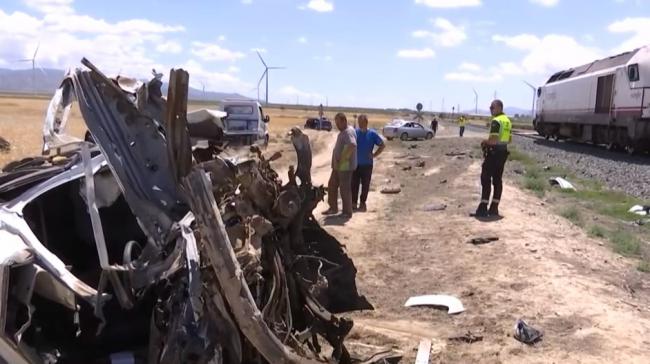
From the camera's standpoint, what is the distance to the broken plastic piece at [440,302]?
231 inches

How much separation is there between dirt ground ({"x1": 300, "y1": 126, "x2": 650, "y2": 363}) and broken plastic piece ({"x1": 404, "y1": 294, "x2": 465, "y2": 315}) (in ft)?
0.24

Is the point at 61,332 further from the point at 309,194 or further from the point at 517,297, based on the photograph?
the point at 517,297

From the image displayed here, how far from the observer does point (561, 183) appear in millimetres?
14773

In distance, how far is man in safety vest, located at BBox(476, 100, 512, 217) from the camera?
9.34m

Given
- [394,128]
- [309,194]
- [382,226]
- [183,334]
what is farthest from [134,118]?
[394,128]

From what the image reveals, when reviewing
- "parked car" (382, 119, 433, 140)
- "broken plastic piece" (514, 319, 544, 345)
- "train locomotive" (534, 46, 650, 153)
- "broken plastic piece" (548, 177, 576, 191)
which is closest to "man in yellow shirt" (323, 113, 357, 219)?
"broken plastic piece" (514, 319, 544, 345)

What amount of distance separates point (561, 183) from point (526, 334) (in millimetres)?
10424

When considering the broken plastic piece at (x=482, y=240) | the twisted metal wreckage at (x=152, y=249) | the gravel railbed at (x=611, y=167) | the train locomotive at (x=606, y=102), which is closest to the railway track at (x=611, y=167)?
the gravel railbed at (x=611, y=167)

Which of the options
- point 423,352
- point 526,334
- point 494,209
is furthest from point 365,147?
point 423,352

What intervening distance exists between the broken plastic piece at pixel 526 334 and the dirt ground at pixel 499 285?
6 cm

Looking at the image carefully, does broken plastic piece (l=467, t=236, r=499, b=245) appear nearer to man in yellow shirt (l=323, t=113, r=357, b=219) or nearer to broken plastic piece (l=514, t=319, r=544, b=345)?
man in yellow shirt (l=323, t=113, r=357, b=219)

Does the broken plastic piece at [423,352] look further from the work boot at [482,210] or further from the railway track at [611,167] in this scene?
the railway track at [611,167]

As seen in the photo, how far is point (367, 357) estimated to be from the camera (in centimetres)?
460

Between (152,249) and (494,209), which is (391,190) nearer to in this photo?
(494,209)
